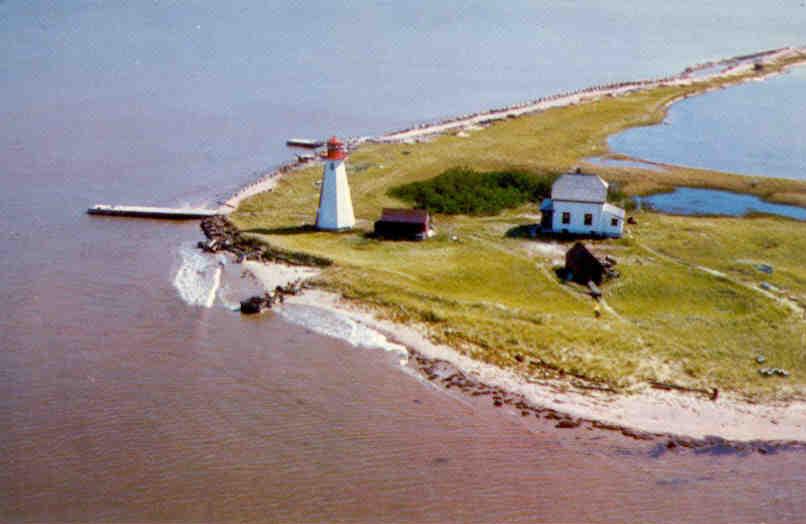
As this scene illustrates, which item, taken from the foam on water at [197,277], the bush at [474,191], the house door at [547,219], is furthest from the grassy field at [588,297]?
the foam on water at [197,277]

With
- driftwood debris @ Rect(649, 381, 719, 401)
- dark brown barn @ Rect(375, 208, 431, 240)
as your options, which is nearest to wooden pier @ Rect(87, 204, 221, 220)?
dark brown barn @ Rect(375, 208, 431, 240)

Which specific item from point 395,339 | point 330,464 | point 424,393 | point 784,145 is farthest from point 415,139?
point 330,464

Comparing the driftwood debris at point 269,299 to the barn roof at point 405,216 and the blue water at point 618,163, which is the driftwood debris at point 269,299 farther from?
the blue water at point 618,163

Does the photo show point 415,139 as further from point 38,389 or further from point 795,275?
point 38,389

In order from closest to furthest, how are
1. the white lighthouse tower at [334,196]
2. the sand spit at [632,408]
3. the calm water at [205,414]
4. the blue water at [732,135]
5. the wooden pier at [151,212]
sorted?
1. the calm water at [205,414]
2. the sand spit at [632,408]
3. the white lighthouse tower at [334,196]
4. the wooden pier at [151,212]
5. the blue water at [732,135]

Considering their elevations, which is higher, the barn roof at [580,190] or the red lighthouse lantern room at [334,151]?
the red lighthouse lantern room at [334,151]

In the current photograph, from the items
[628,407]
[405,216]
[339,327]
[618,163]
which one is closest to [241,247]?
[405,216]
